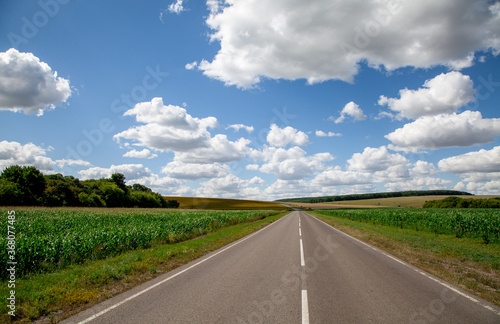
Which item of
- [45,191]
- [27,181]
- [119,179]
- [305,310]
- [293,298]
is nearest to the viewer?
[305,310]

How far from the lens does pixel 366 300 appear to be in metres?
5.58

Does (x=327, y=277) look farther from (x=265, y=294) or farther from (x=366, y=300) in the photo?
(x=265, y=294)

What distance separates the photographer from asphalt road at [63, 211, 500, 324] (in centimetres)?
472

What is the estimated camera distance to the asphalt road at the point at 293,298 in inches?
186

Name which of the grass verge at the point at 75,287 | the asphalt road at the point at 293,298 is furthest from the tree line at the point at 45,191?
the asphalt road at the point at 293,298

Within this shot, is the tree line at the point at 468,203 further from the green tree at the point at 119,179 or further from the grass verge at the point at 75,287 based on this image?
the green tree at the point at 119,179

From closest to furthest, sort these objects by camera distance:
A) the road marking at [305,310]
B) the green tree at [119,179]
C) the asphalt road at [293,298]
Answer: the road marking at [305,310]
the asphalt road at [293,298]
the green tree at [119,179]

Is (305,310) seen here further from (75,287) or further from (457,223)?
(457,223)

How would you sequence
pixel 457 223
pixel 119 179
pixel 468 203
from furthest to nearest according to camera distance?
pixel 119 179
pixel 468 203
pixel 457 223

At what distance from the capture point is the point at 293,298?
563cm

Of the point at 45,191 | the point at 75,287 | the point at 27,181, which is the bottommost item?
the point at 75,287

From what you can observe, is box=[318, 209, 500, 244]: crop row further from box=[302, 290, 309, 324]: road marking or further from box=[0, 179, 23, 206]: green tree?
box=[0, 179, 23, 206]: green tree

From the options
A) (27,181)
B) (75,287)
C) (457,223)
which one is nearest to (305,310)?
(75,287)

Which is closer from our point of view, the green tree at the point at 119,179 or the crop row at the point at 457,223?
the crop row at the point at 457,223
